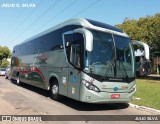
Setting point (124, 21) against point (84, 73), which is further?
point (124, 21)

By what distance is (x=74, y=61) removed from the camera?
36.5 ft

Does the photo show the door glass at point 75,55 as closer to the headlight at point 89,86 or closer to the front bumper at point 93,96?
the headlight at point 89,86

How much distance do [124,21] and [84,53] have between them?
3559 cm

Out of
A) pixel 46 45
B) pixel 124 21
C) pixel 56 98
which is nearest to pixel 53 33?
pixel 46 45

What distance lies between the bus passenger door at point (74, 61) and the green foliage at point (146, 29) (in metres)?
22.7

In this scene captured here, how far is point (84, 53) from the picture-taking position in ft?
34.0

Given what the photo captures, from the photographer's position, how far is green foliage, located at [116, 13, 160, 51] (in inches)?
1303

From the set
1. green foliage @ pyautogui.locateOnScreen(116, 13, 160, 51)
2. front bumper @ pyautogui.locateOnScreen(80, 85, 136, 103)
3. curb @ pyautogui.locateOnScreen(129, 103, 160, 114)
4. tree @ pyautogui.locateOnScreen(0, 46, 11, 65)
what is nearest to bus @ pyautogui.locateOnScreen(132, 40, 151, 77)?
curb @ pyautogui.locateOnScreen(129, 103, 160, 114)

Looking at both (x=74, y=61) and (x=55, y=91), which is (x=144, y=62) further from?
(x=55, y=91)

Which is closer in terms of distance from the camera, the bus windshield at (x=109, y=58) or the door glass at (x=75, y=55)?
the bus windshield at (x=109, y=58)

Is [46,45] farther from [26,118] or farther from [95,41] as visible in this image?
[26,118]

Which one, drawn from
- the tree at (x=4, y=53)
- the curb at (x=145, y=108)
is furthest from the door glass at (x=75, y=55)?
the tree at (x=4, y=53)

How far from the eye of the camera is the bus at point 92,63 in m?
10.3

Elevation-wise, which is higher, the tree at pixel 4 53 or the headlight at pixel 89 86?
the tree at pixel 4 53
